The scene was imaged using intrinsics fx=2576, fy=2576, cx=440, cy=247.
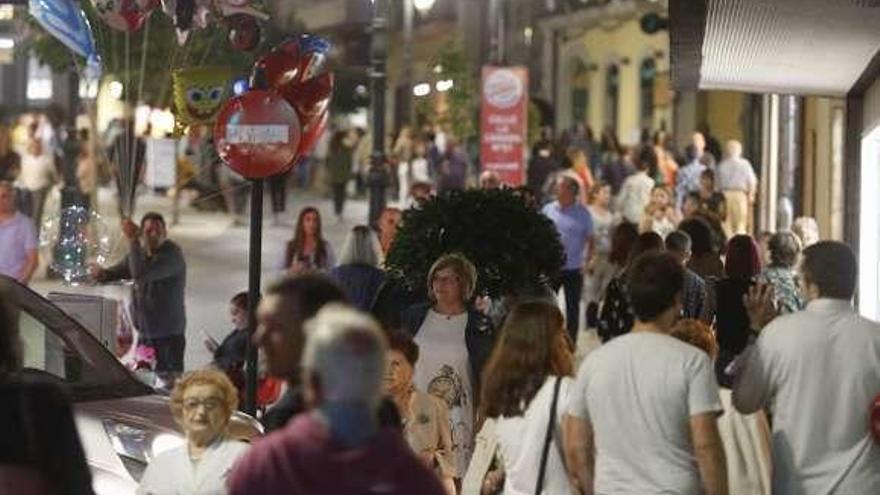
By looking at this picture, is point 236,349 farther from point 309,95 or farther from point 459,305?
point 459,305

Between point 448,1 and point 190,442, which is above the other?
point 448,1

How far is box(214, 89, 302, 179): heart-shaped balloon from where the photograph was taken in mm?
15539

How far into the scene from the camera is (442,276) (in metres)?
13.4

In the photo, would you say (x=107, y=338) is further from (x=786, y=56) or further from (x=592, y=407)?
(x=592, y=407)

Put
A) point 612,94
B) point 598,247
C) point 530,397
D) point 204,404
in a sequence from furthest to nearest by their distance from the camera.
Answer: point 612,94 → point 598,247 → point 530,397 → point 204,404

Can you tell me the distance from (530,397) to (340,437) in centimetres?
336

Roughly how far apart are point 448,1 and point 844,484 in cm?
5653

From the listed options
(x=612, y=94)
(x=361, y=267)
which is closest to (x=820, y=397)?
(x=361, y=267)

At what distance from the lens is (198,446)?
361 inches

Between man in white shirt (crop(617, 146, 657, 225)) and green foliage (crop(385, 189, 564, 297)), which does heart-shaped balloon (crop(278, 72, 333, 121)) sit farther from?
man in white shirt (crop(617, 146, 657, 225))

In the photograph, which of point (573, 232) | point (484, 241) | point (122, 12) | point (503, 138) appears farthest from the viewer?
point (503, 138)

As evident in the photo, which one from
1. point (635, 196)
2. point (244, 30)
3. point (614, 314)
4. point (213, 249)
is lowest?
point (213, 249)

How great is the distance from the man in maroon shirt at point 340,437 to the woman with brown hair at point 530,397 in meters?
3.14

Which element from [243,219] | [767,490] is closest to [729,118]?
[243,219]
